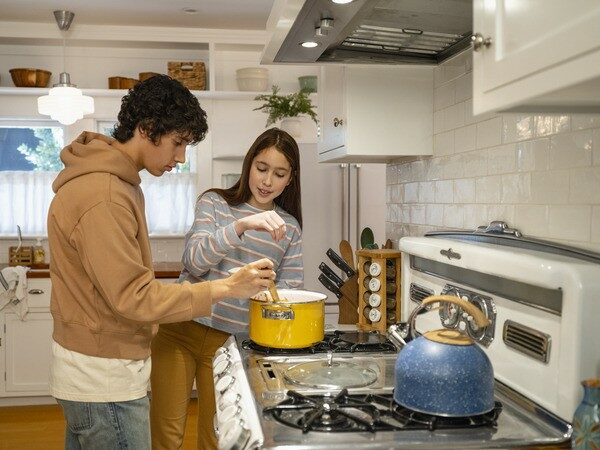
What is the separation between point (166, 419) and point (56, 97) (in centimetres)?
194

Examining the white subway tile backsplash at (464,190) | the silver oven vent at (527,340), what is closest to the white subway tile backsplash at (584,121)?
the silver oven vent at (527,340)

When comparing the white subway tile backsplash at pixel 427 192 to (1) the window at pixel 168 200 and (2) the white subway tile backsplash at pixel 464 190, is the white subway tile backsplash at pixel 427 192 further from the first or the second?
(1) the window at pixel 168 200

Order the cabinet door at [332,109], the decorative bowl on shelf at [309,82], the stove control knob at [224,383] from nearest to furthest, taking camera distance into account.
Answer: the stove control knob at [224,383] → the cabinet door at [332,109] → the decorative bowl on shelf at [309,82]

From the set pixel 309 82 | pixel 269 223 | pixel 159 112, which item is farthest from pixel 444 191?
pixel 309 82

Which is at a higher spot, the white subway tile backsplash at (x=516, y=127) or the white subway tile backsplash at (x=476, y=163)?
the white subway tile backsplash at (x=516, y=127)

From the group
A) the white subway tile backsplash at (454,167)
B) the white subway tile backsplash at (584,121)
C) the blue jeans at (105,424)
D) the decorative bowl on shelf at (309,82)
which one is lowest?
the blue jeans at (105,424)

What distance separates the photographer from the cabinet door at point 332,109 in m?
2.33

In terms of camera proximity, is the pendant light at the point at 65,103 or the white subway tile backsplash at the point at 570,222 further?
the pendant light at the point at 65,103

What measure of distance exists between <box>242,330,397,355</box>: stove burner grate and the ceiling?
2.57m

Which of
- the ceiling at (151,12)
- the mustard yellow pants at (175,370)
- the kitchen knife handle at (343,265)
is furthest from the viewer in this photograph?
the ceiling at (151,12)

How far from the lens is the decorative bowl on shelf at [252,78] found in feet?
15.1

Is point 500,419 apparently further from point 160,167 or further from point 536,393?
point 160,167

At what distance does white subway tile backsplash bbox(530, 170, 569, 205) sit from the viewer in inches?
56.6

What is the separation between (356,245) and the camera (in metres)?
4.09
